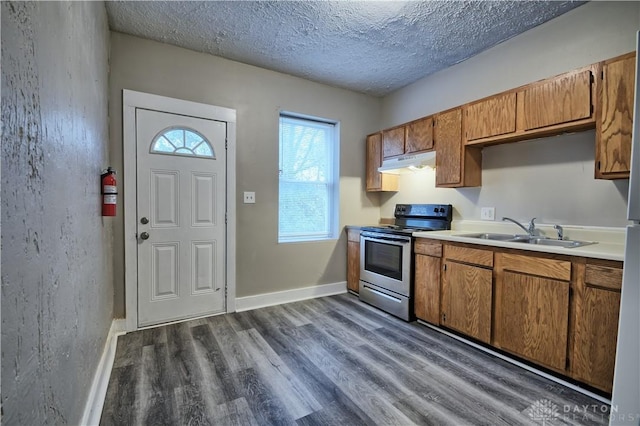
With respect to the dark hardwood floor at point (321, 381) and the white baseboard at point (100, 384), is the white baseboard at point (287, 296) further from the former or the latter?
the white baseboard at point (100, 384)

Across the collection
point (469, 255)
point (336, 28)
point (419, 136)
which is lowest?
point (469, 255)

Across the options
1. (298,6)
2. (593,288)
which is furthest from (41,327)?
(593,288)

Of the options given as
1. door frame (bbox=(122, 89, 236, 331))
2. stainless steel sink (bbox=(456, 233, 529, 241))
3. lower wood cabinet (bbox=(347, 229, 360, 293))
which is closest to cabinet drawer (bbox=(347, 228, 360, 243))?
lower wood cabinet (bbox=(347, 229, 360, 293))

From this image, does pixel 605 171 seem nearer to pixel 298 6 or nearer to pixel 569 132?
pixel 569 132

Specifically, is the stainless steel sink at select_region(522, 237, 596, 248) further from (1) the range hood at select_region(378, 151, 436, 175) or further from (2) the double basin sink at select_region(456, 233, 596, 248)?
(1) the range hood at select_region(378, 151, 436, 175)

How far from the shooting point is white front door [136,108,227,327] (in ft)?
8.91

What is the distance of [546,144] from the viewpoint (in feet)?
8.00

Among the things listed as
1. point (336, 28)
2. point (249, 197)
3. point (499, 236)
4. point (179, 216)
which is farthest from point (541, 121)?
point (179, 216)

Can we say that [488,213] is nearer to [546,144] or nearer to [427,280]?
[546,144]

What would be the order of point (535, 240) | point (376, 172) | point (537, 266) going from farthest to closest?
point (376, 172) < point (535, 240) < point (537, 266)

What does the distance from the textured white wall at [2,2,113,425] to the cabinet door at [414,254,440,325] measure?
2.57 m

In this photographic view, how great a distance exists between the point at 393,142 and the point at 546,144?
Result: 60.4 inches

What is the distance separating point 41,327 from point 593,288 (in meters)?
2.65

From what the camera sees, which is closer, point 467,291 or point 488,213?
point 467,291
